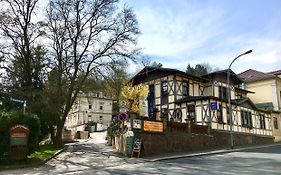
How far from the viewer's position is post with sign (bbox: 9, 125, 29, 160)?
68.2ft

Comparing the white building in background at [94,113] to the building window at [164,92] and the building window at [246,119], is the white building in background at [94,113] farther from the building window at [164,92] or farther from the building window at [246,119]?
the building window at [246,119]

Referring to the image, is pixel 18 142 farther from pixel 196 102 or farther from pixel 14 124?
pixel 196 102

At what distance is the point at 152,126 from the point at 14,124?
9.89 metres

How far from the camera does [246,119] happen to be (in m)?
42.5

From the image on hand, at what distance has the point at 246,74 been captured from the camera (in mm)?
61625

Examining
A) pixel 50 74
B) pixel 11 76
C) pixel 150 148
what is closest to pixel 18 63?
pixel 11 76

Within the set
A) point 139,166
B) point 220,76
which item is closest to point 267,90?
point 220,76

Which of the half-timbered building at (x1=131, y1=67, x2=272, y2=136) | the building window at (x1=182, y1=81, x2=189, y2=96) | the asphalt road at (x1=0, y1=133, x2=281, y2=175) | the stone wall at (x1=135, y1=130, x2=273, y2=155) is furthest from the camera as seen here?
the building window at (x1=182, y1=81, x2=189, y2=96)

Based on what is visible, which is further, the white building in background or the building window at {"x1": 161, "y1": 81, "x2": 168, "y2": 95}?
the white building in background

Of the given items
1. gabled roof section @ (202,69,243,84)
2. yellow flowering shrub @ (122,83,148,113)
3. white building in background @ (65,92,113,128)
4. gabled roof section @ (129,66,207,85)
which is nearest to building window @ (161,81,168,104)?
gabled roof section @ (129,66,207,85)

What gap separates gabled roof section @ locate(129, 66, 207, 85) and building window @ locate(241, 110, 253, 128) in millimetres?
6259

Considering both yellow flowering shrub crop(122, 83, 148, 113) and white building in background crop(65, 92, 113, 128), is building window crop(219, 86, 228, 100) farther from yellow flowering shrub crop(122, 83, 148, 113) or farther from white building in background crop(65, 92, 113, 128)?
white building in background crop(65, 92, 113, 128)

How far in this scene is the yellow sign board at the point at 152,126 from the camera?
2598 centimetres

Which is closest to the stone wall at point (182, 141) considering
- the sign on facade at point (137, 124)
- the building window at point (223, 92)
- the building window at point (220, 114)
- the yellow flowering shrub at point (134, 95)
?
the sign on facade at point (137, 124)
